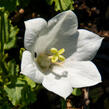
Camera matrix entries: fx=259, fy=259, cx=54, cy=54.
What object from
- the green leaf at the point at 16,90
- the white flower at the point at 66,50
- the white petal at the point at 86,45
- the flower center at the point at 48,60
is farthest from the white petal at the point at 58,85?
the green leaf at the point at 16,90

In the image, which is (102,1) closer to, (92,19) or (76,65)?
(92,19)

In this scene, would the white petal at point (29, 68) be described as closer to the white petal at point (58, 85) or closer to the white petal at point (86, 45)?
the white petal at point (58, 85)

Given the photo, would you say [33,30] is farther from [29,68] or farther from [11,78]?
[11,78]

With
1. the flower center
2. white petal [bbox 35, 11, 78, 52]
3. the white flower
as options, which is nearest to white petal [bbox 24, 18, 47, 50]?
the white flower

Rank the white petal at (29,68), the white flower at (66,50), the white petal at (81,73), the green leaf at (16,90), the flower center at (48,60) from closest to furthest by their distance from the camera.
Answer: the white petal at (29,68) → the white flower at (66,50) → the white petal at (81,73) → the flower center at (48,60) → the green leaf at (16,90)

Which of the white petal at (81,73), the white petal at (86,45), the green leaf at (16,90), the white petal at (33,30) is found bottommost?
the green leaf at (16,90)

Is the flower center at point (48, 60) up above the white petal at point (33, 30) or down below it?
below

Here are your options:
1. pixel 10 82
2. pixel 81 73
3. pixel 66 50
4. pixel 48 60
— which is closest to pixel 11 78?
pixel 10 82
